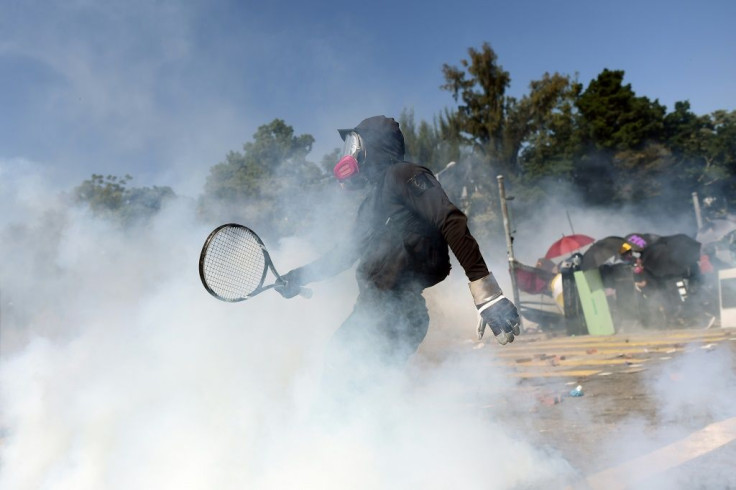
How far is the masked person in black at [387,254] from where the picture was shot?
2.62 metres

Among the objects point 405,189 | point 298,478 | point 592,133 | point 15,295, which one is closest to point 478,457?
point 298,478

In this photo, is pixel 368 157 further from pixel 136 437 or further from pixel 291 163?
pixel 291 163

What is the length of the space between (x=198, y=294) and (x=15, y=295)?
582 cm

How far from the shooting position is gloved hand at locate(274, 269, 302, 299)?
3.17 metres

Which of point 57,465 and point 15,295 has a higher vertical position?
point 15,295

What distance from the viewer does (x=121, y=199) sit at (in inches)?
317

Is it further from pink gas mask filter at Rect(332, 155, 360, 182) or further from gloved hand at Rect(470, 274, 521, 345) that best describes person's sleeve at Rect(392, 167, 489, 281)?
pink gas mask filter at Rect(332, 155, 360, 182)

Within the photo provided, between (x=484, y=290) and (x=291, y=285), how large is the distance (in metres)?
1.07

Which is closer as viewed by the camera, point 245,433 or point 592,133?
point 245,433

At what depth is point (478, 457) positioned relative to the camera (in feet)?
10.3

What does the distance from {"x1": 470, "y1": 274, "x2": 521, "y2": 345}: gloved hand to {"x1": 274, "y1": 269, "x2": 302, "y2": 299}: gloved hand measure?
1006 millimetres

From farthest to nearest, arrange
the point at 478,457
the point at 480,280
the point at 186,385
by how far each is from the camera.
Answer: the point at 186,385 → the point at 478,457 → the point at 480,280

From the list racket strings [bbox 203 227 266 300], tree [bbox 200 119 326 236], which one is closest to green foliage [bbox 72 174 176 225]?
tree [bbox 200 119 326 236]

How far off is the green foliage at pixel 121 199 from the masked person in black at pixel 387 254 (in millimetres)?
3727
